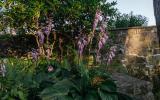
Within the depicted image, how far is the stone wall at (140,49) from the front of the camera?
452 inches

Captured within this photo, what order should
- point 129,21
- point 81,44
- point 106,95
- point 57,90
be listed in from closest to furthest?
point 57,90
point 106,95
point 81,44
point 129,21

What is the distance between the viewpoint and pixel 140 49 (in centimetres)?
1166

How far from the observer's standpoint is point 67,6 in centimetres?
1142

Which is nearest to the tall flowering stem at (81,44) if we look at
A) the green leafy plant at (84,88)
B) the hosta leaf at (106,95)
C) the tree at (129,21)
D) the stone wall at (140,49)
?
the green leafy plant at (84,88)

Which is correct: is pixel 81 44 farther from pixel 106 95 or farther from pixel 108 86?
pixel 106 95

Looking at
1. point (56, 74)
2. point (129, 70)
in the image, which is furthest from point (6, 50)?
point (56, 74)

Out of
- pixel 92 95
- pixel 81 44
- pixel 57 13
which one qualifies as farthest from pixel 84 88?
pixel 57 13

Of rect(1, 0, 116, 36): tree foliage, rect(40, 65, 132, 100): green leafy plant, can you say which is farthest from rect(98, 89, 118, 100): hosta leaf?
rect(1, 0, 116, 36): tree foliage

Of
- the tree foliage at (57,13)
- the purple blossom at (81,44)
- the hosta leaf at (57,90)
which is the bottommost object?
the hosta leaf at (57,90)

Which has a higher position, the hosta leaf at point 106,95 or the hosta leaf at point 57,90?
the hosta leaf at point 57,90

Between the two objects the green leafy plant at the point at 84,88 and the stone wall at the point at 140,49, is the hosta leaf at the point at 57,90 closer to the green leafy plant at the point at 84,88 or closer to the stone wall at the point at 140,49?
the green leafy plant at the point at 84,88

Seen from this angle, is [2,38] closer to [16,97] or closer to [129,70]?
[129,70]

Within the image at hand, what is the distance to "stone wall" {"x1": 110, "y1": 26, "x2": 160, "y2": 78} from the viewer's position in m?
11.5

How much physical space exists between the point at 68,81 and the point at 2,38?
6.40 metres
